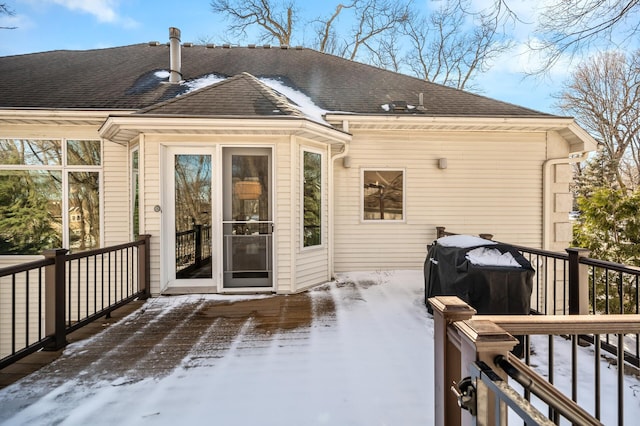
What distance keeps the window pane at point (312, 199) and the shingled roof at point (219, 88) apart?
3.26ft

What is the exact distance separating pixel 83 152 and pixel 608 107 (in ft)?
73.1

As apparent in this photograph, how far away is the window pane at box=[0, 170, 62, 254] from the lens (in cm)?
565

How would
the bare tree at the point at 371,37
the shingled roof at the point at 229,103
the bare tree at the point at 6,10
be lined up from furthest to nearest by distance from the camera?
the bare tree at the point at 371,37, the bare tree at the point at 6,10, the shingled roof at the point at 229,103

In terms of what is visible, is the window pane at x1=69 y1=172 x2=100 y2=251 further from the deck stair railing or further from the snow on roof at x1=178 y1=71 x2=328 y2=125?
the snow on roof at x1=178 y1=71 x2=328 y2=125

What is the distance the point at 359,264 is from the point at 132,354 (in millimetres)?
4382

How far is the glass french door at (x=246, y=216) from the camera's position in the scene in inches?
192

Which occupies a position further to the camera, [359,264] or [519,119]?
[359,264]

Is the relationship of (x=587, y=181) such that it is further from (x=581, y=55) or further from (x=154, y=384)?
(x=154, y=384)

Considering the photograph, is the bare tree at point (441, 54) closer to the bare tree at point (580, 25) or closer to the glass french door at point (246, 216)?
the bare tree at point (580, 25)

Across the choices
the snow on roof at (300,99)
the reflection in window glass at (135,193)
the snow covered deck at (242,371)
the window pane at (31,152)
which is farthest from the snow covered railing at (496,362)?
the window pane at (31,152)

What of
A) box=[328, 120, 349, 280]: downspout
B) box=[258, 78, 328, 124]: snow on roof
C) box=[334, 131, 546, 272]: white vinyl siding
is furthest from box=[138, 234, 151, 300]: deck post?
box=[334, 131, 546, 272]: white vinyl siding

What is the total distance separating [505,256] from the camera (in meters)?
3.32

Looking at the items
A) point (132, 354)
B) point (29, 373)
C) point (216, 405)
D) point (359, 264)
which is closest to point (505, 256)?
point (216, 405)

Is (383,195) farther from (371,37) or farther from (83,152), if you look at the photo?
(371,37)
